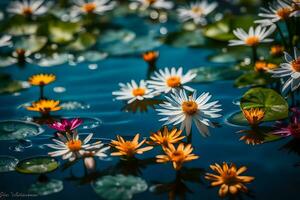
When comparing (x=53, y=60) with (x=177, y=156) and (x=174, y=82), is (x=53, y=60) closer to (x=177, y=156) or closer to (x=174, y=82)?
(x=174, y=82)

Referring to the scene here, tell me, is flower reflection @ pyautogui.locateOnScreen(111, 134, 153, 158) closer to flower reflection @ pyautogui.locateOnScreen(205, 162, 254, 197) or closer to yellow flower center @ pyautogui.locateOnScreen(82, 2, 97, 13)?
flower reflection @ pyautogui.locateOnScreen(205, 162, 254, 197)

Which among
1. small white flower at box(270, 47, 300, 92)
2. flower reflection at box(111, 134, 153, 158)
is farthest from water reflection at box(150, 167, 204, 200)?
small white flower at box(270, 47, 300, 92)

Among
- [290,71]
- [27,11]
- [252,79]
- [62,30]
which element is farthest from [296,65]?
[27,11]

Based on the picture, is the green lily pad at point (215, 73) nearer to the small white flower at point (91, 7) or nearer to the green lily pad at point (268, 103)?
the green lily pad at point (268, 103)

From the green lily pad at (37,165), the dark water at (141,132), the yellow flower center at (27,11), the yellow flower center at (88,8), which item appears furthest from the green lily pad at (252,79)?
the yellow flower center at (27,11)

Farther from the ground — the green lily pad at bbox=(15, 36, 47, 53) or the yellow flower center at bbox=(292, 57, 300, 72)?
the green lily pad at bbox=(15, 36, 47, 53)

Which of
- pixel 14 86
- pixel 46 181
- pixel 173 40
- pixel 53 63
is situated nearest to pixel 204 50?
pixel 173 40

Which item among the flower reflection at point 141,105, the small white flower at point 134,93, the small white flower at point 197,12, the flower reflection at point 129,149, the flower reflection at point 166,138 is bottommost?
the flower reflection at point 129,149
